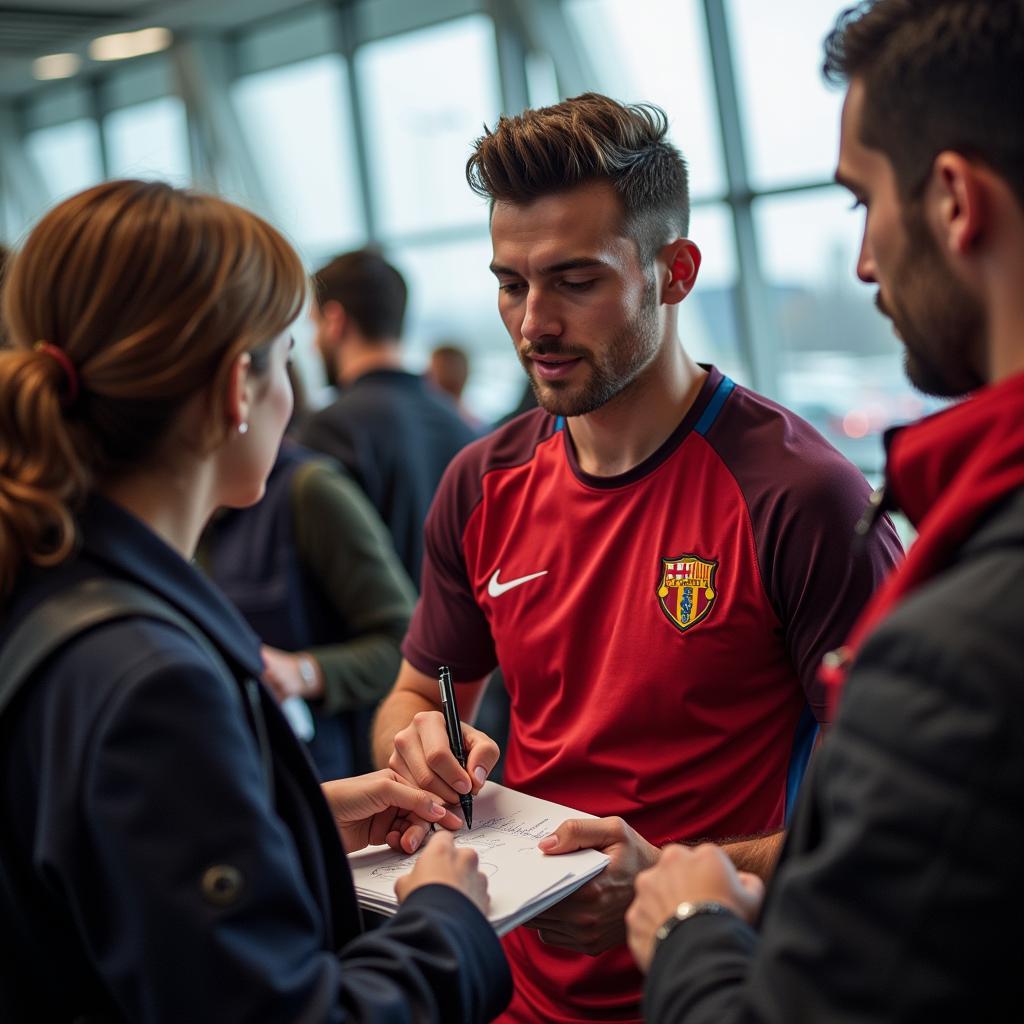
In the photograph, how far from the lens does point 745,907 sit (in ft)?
3.78

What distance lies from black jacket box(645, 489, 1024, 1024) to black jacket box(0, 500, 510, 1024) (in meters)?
0.41

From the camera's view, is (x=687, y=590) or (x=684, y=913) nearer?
(x=684, y=913)

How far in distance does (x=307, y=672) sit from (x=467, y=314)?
5295mm

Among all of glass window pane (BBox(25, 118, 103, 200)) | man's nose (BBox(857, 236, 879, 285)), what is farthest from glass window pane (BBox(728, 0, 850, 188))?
glass window pane (BBox(25, 118, 103, 200))

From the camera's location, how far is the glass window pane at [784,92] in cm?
545

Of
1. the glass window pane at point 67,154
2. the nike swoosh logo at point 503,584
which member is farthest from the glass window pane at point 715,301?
the glass window pane at point 67,154

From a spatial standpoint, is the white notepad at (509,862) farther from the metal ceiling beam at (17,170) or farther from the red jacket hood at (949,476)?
the metal ceiling beam at (17,170)

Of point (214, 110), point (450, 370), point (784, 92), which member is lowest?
point (450, 370)

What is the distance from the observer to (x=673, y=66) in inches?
236

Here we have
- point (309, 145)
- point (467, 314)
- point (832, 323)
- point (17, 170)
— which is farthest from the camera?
point (17, 170)

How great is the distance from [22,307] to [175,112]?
335 inches

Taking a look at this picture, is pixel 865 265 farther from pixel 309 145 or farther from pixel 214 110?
pixel 214 110

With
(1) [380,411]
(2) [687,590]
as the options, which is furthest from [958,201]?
(1) [380,411]

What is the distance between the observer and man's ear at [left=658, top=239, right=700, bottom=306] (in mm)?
1884
